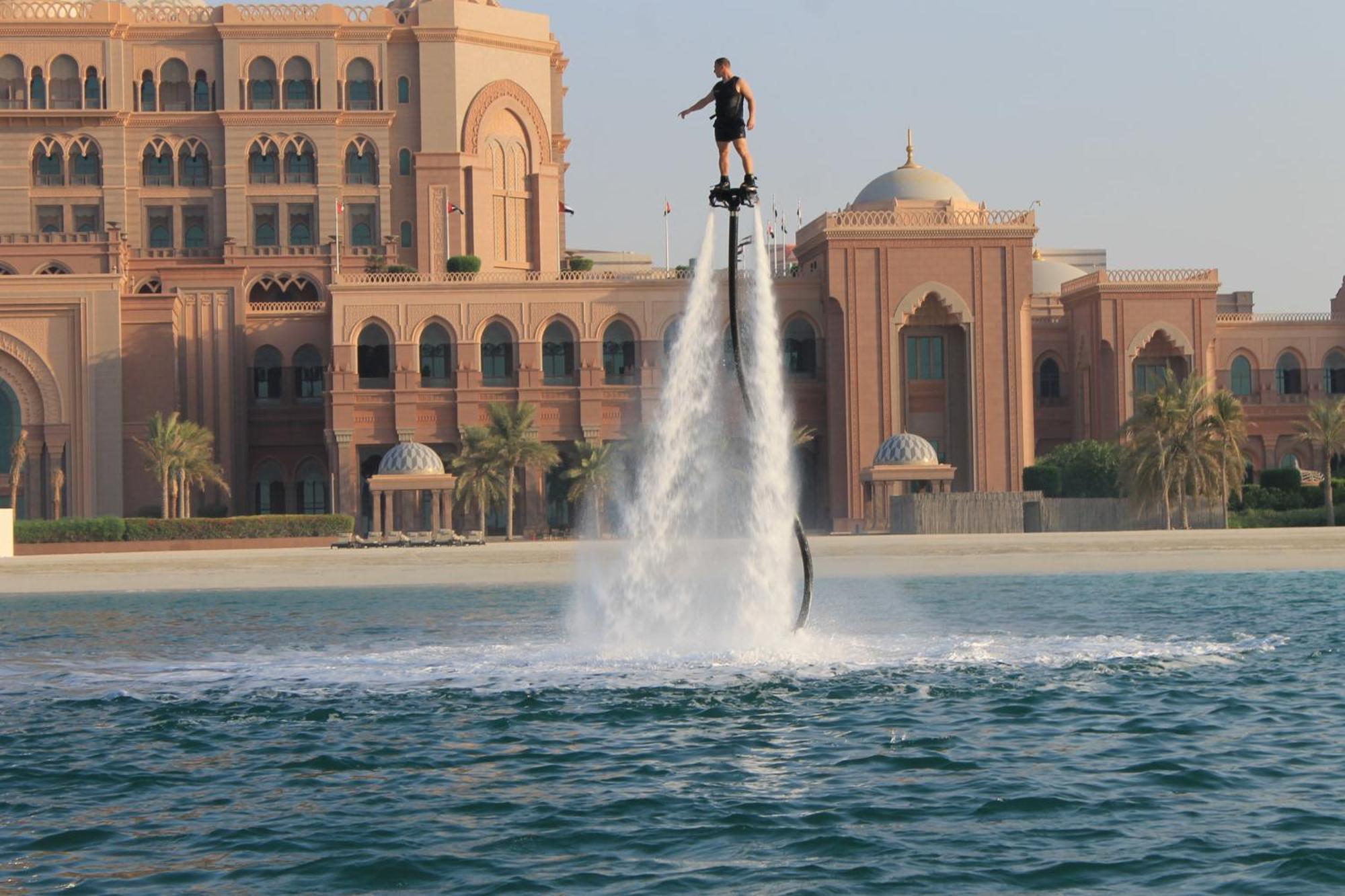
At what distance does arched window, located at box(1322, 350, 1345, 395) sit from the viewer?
272 feet

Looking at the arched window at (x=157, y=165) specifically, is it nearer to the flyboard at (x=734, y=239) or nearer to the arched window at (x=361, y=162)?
the arched window at (x=361, y=162)

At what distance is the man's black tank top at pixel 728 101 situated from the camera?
15.4m

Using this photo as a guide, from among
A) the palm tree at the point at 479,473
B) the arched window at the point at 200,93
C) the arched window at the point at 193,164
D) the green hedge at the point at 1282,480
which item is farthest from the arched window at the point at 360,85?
the green hedge at the point at 1282,480

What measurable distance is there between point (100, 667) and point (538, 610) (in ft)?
37.8

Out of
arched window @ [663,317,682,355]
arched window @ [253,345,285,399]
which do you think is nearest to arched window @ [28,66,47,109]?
arched window @ [253,345,285,399]

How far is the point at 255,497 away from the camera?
80000mm

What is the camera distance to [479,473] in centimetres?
6969

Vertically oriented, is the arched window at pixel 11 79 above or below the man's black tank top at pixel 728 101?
above

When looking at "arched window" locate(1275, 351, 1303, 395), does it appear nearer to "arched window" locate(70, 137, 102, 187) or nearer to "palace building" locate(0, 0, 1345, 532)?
"palace building" locate(0, 0, 1345, 532)

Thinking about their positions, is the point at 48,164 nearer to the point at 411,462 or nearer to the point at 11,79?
the point at 11,79

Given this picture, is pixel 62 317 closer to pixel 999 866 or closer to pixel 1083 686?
pixel 1083 686

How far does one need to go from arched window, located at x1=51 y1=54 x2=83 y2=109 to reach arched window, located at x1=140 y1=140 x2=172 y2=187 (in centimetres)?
398

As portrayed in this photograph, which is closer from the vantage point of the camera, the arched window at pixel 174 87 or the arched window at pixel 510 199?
the arched window at pixel 174 87

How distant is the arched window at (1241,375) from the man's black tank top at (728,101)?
7045 centimetres
